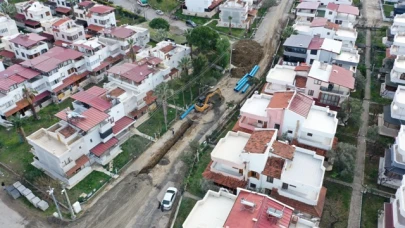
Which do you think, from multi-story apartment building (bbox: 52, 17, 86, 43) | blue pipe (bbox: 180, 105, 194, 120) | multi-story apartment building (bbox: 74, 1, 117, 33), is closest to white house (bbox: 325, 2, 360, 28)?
blue pipe (bbox: 180, 105, 194, 120)

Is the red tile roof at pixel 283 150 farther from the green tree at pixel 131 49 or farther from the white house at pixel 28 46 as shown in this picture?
the white house at pixel 28 46

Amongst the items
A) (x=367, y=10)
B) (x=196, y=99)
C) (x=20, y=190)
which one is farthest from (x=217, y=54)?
(x=367, y=10)

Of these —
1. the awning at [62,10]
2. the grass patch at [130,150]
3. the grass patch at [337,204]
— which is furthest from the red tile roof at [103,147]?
the awning at [62,10]

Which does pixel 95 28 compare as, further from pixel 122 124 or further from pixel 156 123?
pixel 122 124

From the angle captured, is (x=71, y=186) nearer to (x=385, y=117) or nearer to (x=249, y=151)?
(x=249, y=151)

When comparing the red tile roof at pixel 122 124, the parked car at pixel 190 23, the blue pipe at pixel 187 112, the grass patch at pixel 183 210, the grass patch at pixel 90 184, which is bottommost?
the grass patch at pixel 90 184

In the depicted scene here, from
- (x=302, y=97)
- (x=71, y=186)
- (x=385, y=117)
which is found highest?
(x=302, y=97)
